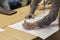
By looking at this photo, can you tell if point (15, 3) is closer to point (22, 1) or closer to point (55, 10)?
point (22, 1)

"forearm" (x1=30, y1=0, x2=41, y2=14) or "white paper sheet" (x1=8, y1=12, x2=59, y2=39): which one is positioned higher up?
"forearm" (x1=30, y1=0, x2=41, y2=14)

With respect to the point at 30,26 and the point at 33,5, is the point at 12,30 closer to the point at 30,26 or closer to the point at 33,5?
the point at 30,26

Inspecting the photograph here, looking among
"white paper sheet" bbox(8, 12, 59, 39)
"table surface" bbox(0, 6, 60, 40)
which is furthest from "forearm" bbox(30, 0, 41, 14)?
"white paper sheet" bbox(8, 12, 59, 39)

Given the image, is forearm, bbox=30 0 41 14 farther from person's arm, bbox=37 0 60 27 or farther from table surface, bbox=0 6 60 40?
person's arm, bbox=37 0 60 27

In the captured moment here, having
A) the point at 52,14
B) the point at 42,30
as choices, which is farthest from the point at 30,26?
the point at 52,14

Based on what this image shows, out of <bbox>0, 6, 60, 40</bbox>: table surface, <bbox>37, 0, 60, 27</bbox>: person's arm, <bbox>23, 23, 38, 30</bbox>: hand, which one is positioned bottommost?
<bbox>0, 6, 60, 40</bbox>: table surface

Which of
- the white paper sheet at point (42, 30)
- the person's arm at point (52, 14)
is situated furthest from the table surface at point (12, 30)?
the person's arm at point (52, 14)

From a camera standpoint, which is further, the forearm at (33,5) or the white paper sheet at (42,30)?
the forearm at (33,5)

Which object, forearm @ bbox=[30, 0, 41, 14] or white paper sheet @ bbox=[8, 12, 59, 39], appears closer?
white paper sheet @ bbox=[8, 12, 59, 39]

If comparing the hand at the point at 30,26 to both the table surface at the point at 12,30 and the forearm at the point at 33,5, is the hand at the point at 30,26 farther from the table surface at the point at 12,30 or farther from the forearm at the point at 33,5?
the forearm at the point at 33,5

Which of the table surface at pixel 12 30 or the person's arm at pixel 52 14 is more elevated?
the person's arm at pixel 52 14

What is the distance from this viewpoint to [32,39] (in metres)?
1.16

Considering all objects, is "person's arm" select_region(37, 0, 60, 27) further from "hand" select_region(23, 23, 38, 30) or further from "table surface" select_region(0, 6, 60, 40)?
"table surface" select_region(0, 6, 60, 40)

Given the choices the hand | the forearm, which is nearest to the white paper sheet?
the hand
